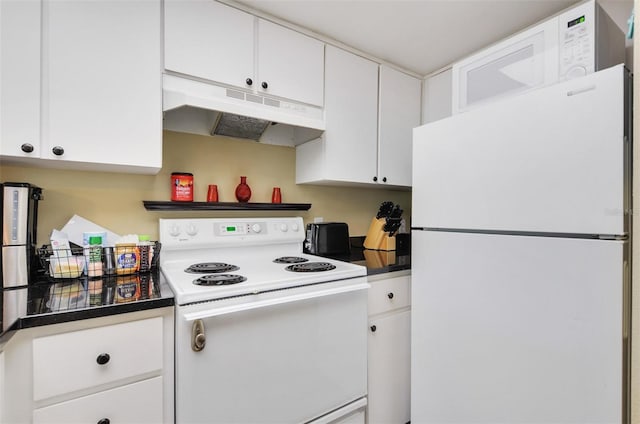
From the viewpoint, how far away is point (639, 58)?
44 centimetres

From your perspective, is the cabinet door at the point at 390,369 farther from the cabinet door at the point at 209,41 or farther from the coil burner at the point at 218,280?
the cabinet door at the point at 209,41

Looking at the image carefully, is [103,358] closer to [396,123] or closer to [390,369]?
[390,369]

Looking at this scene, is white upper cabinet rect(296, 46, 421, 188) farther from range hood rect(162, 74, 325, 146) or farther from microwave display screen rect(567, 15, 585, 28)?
microwave display screen rect(567, 15, 585, 28)

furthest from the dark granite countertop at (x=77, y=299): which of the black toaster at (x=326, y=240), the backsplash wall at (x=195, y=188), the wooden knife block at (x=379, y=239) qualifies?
the wooden knife block at (x=379, y=239)

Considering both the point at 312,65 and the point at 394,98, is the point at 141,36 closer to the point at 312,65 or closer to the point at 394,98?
the point at 312,65

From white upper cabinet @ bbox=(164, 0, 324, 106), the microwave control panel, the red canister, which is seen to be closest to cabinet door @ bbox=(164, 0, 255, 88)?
white upper cabinet @ bbox=(164, 0, 324, 106)

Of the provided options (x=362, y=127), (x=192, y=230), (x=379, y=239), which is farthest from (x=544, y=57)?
(x=192, y=230)

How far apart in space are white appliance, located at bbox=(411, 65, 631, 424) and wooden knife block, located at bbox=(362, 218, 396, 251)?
57 centimetres

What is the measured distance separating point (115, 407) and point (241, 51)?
5.11 ft

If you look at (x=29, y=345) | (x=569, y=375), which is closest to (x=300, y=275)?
(x=29, y=345)

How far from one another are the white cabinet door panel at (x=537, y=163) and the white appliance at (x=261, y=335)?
0.59 metres

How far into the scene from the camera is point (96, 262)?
1.29m

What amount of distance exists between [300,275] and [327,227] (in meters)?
0.71

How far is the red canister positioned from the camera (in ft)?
5.27
